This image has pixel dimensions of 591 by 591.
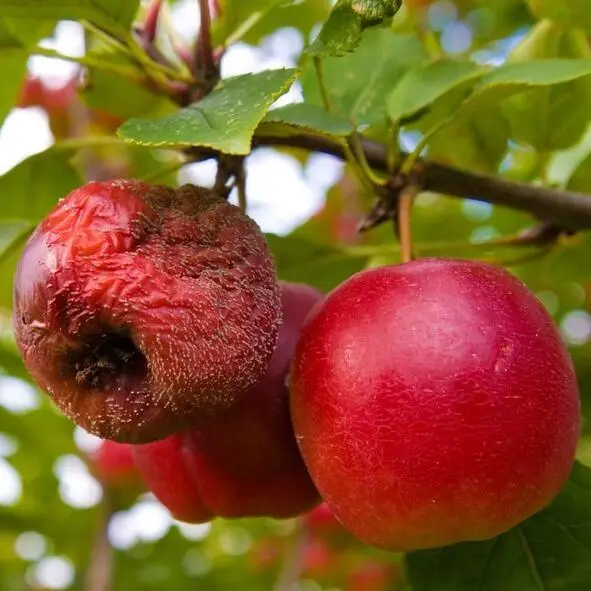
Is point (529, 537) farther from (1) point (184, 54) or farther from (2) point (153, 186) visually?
(1) point (184, 54)

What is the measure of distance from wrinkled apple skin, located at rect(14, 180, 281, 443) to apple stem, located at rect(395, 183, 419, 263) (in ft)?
0.67

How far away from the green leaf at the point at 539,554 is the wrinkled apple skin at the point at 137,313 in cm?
38

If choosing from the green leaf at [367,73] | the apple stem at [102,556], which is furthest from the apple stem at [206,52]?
the apple stem at [102,556]

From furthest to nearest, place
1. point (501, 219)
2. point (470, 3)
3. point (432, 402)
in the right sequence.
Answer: point (470, 3), point (501, 219), point (432, 402)

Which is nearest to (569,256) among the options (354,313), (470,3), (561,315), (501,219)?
(501,219)

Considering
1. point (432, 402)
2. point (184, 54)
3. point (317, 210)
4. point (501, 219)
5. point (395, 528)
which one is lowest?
point (317, 210)

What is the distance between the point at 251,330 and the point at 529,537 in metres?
0.44

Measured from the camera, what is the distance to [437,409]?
789 mm

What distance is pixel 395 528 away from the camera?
82cm

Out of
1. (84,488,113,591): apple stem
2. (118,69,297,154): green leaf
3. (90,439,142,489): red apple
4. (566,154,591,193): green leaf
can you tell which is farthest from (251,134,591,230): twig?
(90,439,142,489): red apple

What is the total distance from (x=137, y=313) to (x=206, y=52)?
0.45 meters

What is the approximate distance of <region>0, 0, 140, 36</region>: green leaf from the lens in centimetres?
98

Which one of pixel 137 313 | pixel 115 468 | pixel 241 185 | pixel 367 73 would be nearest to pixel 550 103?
pixel 367 73

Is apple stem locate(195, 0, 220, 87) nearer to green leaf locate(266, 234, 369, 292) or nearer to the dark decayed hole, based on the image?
green leaf locate(266, 234, 369, 292)
